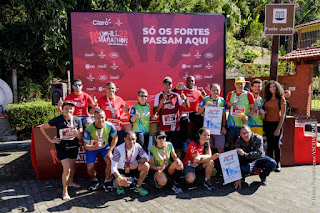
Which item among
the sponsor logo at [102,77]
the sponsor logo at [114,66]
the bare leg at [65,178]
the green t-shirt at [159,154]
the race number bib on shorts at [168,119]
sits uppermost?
the sponsor logo at [114,66]

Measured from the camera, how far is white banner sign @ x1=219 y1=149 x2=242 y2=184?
5223mm

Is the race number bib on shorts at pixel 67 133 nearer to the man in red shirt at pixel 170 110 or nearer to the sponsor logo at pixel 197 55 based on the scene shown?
the man in red shirt at pixel 170 110

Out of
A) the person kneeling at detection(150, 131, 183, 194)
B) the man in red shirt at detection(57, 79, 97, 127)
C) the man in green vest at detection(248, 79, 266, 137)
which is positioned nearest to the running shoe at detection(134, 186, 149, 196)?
the person kneeling at detection(150, 131, 183, 194)

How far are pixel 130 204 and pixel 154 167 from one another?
805 mm

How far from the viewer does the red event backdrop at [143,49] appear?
707 centimetres

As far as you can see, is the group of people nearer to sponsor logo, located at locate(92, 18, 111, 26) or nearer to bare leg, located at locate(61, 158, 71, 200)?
bare leg, located at locate(61, 158, 71, 200)

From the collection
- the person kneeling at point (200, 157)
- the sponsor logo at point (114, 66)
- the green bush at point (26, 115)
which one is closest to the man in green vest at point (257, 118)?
the person kneeling at point (200, 157)

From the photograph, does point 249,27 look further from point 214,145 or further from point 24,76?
point 214,145

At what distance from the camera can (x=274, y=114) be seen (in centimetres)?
585

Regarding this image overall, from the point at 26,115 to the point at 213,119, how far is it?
24.0 feet

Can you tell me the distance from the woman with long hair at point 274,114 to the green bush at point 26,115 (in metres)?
7.85

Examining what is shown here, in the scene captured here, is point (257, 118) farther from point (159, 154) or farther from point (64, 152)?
point (64, 152)

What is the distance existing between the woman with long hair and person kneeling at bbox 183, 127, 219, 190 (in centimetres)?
162

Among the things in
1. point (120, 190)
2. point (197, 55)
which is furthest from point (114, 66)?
→ point (120, 190)
